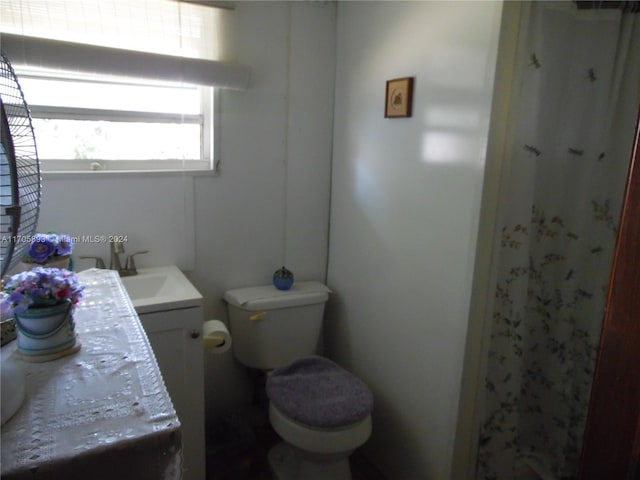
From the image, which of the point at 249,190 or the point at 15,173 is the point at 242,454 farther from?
the point at 15,173

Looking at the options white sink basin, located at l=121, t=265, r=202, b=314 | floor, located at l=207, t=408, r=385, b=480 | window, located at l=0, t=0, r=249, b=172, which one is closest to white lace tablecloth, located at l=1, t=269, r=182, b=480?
white sink basin, located at l=121, t=265, r=202, b=314

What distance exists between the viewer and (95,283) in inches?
41.7

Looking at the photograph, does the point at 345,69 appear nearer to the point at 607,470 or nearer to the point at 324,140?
the point at 324,140

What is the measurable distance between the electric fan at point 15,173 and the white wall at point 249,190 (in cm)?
99

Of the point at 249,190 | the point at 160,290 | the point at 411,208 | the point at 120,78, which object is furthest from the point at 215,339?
the point at 120,78

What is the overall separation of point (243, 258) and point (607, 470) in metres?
1.68

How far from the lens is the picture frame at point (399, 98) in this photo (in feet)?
5.18

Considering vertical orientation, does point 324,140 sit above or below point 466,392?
above

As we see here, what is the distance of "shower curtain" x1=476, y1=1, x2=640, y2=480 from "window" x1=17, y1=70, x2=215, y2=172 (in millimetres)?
1241

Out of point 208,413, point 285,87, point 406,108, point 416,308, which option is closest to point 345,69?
point 285,87

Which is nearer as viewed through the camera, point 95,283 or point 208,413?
point 95,283

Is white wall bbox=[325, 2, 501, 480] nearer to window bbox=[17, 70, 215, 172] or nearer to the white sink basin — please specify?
window bbox=[17, 70, 215, 172]

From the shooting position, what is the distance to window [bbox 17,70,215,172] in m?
1.61

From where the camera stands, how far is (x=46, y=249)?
1007mm
